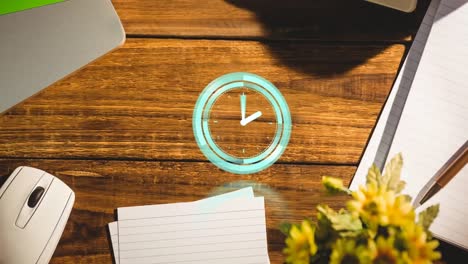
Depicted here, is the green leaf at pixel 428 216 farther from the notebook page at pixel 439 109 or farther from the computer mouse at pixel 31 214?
the computer mouse at pixel 31 214

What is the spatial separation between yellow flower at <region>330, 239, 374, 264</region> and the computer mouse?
0.51 meters

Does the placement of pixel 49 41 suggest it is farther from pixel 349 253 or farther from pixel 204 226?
pixel 349 253

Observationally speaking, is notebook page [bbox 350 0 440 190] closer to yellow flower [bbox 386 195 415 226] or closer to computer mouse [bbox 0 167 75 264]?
yellow flower [bbox 386 195 415 226]

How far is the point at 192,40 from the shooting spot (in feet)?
3.23

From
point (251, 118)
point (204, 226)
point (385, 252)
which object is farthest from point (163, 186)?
point (385, 252)

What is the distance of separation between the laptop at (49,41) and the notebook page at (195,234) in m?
0.29

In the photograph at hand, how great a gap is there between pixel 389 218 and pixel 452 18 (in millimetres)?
487

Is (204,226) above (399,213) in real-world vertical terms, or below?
below

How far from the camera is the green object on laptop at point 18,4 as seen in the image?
97 centimetres

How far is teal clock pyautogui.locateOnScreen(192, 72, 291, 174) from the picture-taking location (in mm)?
969

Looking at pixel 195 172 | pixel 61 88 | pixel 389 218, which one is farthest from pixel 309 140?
pixel 61 88

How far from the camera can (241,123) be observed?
976 millimetres

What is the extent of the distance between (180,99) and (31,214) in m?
0.33

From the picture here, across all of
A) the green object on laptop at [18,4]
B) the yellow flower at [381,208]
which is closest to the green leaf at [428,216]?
the yellow flower at [381,208]
